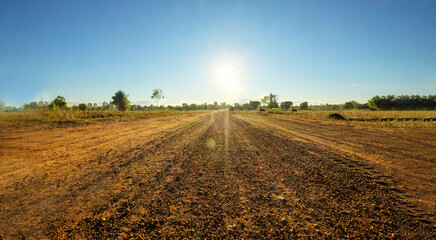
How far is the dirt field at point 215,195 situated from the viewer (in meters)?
2.31

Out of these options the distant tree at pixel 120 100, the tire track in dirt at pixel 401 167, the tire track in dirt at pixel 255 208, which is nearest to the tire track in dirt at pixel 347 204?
the tire track in dirt at pixel 255 208

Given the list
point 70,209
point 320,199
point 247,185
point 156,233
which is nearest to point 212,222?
point 156,233

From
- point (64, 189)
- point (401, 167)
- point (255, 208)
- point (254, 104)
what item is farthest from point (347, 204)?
point (254, 104)

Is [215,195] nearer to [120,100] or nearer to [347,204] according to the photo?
[347,204]

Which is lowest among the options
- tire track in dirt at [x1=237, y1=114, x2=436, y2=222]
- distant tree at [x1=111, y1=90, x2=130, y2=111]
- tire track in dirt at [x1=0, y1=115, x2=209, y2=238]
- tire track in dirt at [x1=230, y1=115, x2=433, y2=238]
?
tire track in dirt at [x1=237, y1=114, x2=436, y2=222]

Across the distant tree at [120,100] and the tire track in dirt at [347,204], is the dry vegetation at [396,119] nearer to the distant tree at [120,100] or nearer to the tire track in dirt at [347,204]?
the tire track in dirt at [347,204]

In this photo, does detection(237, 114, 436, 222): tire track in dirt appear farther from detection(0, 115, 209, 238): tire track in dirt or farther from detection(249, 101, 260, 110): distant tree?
detection(249, 101, 260, 110): distant tree

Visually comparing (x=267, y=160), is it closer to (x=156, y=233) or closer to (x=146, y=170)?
(x=146, y=170)

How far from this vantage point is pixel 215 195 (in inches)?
127

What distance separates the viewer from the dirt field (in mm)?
2309

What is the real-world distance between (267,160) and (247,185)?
76.6 inches

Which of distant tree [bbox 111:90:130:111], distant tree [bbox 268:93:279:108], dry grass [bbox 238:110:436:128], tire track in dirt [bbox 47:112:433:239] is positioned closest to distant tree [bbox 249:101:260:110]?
distant tree [bbox 268:93:279:108]

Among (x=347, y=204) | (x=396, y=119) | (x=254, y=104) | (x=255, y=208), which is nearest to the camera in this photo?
(x=255, y=208)

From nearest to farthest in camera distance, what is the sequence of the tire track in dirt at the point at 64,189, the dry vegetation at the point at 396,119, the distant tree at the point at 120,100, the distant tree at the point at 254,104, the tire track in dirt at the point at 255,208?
the tire track in dirt at the point at 255,208
the tire track in dirt at the point at 64,189
the dry vegetation at the point at 396,119
the distant tree at the point at 120,100
the distant tree at the point at 254,104
